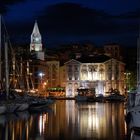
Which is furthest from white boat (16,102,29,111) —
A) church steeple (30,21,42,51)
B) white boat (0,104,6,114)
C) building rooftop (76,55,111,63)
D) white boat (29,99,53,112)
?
church steeple (30,21,42,51)

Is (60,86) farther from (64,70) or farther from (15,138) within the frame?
(15,138)

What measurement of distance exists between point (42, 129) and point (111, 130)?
466 cm

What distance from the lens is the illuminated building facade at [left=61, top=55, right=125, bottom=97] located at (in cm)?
13800

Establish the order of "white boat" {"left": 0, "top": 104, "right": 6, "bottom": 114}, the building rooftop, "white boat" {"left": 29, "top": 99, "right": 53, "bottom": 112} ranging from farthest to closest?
the building rooftop → "white boat" {"left": 29, "top": 99, "right": 53, "bottom": 112} → "white boat" {"left": 0, "top": 104, "right": 6, "bottom": 114}

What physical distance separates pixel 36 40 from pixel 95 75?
119 feet

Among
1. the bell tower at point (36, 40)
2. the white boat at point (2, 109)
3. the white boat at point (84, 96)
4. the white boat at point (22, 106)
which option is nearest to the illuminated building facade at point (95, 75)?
the white boat at point (84, 96)

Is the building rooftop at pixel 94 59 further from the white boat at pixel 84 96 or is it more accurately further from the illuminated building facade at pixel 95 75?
the white boat at pixel 84 96

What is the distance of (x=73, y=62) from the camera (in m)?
140

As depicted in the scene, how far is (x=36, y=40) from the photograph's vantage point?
17025 centimetres

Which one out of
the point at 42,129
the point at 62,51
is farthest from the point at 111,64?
the point at 42,129

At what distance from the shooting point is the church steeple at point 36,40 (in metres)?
169

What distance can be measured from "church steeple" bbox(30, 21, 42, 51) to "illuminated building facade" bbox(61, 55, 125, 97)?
98.9ft

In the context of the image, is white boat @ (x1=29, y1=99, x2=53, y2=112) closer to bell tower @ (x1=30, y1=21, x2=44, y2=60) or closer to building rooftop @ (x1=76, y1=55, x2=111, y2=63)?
building rooftop @ (x1=76, y1=55, x2=111, y2=63)

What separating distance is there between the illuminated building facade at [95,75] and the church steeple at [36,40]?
30.1m
